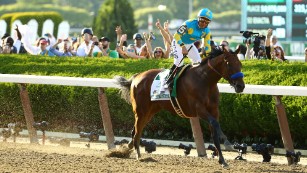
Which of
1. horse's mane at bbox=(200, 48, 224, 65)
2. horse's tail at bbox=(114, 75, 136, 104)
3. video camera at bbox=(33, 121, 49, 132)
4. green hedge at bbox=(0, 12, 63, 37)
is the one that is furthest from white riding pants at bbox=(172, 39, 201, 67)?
green hedge at bbox=(0, 12, 63, 37)

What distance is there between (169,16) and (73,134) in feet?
150

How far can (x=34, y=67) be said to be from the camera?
14086 millimetres

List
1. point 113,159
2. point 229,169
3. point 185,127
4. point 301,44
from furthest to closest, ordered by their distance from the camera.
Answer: point 301,44 < point 185,127 < point 113,159 < point 229,169

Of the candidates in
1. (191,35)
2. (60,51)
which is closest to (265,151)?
(191,35)

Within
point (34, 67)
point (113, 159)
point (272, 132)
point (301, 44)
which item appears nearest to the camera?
point (113, 159)

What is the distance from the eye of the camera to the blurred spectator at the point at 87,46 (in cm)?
1538

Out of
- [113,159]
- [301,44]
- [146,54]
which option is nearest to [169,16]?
[301,44]

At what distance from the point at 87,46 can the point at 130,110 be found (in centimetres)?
375

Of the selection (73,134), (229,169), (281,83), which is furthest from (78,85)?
(229,169)

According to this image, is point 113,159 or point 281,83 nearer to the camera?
point 113,159

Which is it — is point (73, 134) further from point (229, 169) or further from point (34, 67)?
point (229, 169)

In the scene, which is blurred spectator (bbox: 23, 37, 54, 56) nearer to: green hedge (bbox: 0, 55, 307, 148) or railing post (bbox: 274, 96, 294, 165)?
green hedge (bbox: 0, 55, 307, 148)

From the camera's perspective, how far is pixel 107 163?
374 inches

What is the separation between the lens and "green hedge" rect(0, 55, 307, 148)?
11203mm
